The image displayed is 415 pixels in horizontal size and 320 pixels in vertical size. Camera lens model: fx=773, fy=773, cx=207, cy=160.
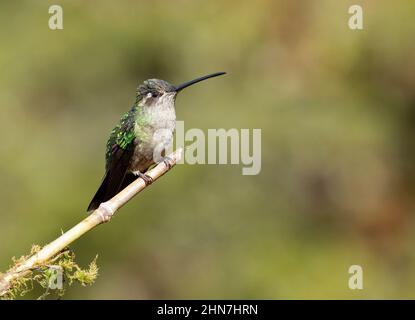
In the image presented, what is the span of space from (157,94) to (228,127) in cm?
672

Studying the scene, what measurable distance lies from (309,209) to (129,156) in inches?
316

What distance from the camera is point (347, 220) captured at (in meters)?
13.7

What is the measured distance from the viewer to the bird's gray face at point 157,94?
18.5ft

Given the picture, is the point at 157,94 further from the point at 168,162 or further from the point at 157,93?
the point at 168,162

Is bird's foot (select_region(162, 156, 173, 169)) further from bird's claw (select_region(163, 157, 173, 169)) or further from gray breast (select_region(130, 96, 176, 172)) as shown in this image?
gray breast (select_region(130, 96, 176, 172))

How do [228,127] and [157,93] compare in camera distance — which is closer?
[157,93]

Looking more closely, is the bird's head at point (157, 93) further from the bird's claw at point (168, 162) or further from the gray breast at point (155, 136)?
Answer: the bird's claw at point (168, 162)

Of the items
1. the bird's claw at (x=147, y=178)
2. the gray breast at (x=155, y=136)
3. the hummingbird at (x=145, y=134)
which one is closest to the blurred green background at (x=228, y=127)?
the hummingbird at (x=145, y=134)

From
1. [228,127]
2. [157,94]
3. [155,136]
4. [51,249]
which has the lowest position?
[51,249]

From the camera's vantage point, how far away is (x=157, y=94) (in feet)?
18.5

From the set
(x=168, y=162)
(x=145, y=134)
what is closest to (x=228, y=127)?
(x=145, y=134)

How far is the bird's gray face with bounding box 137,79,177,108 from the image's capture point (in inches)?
222

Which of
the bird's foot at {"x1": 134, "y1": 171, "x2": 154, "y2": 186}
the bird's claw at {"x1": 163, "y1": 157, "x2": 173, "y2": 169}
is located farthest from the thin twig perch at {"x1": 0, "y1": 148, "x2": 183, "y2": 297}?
the bird's claw at {"x1": 163, "y1": 157, "x2": 173, "y2": 169}
